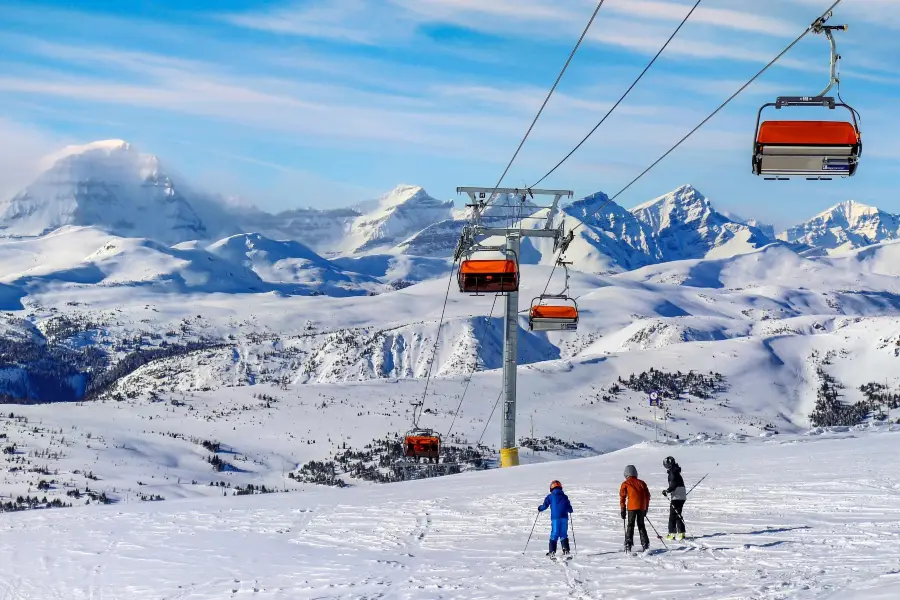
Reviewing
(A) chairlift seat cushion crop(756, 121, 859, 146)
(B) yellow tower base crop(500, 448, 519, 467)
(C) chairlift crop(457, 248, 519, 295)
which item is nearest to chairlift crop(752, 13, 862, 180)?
(A) chairlift seat cushion crop(756, 121, 859, 146)

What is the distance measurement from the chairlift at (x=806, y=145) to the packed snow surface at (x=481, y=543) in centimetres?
574

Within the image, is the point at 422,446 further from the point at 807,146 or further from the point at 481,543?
the point at 807,146

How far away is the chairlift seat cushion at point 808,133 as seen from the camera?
42.0 ft

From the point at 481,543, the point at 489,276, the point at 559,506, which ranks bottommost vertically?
the point at 481,543

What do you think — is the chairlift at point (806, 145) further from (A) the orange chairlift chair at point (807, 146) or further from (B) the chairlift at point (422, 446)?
(B) the chairlift at point (422, 446)

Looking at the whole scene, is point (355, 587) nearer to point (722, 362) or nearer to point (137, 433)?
point (137, 433)

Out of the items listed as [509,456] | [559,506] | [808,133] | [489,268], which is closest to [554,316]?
[489,268]

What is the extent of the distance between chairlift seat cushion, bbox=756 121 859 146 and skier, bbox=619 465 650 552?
7.18 meters

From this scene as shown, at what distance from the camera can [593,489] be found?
27.5 m

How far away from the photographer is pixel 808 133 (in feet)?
42.5

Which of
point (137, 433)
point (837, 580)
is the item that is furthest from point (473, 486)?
point (137, 433)

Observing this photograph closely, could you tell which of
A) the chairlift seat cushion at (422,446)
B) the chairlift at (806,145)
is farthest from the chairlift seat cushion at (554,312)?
the chairlift at (806,145)

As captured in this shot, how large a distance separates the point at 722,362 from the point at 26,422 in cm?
12217

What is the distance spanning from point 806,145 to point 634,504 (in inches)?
305
